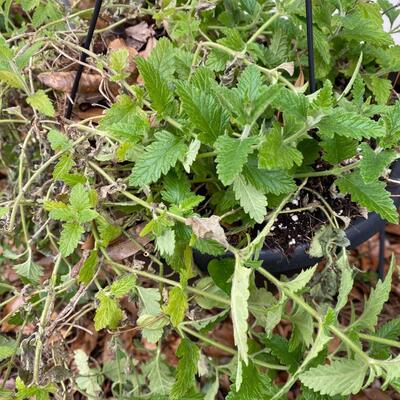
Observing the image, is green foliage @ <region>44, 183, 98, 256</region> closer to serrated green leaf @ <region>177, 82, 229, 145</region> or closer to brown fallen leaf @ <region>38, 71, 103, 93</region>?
serrated green leaf @ <region>177, 82, 229, 145</region>

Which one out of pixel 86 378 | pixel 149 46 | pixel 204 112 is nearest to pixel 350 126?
pixel 204 112

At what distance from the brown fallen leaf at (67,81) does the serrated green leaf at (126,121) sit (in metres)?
0.21

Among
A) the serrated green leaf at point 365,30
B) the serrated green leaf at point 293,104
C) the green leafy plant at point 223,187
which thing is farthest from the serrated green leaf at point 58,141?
the serrated green leaf at point 365,30

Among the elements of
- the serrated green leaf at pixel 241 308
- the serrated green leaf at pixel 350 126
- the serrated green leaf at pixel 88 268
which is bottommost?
the serrated green leaf at pixel 88 268

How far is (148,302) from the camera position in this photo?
2.65 feet

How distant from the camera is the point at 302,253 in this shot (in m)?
0.81

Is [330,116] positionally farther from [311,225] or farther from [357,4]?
[357,4]

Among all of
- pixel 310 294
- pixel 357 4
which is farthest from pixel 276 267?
pixel 357 4

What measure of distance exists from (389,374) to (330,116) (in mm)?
288

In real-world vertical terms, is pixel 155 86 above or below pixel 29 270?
above

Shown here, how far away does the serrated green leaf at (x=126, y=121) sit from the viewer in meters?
0.73

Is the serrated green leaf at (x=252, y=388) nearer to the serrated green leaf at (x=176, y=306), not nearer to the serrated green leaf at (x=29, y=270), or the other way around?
the serrated green leaf at (x=176, y=306)

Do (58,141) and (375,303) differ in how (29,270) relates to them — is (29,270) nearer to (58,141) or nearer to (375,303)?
(58,141)

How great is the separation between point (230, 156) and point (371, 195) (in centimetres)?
19
